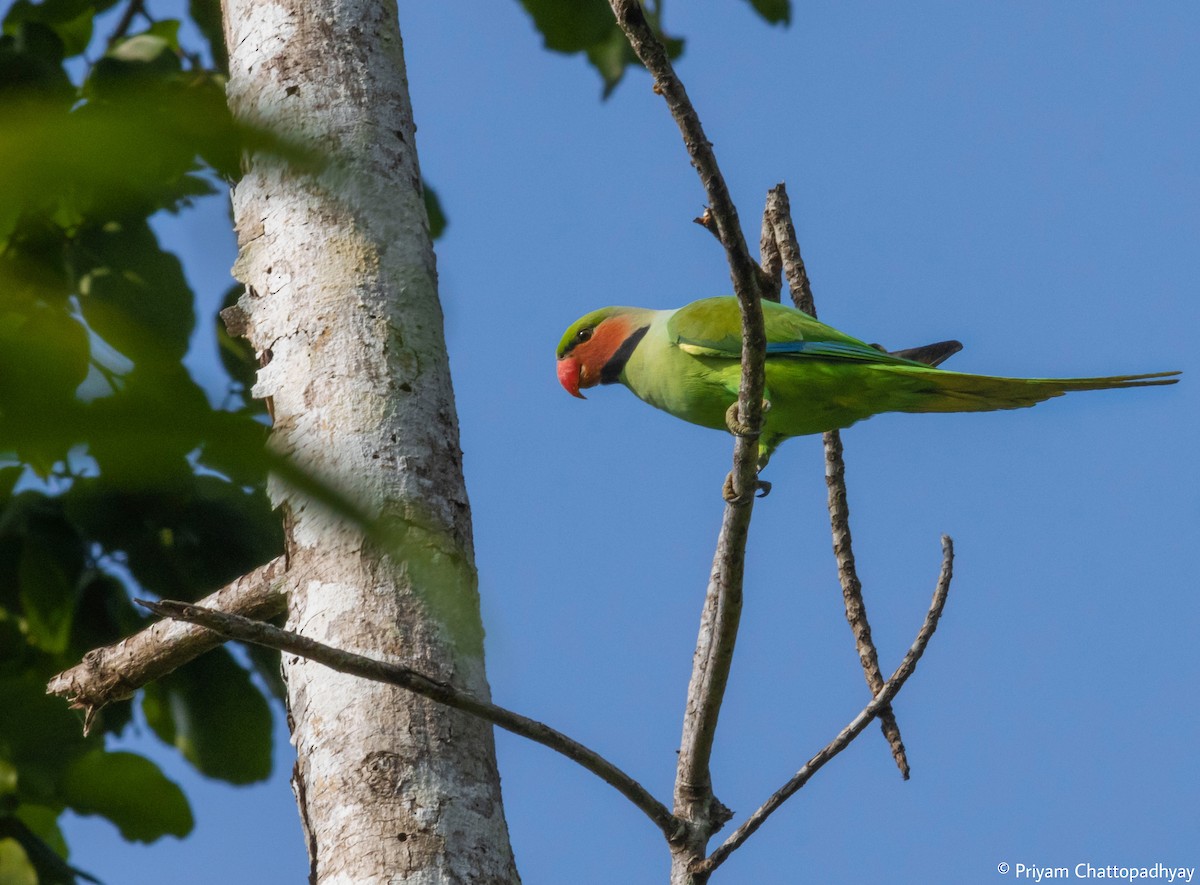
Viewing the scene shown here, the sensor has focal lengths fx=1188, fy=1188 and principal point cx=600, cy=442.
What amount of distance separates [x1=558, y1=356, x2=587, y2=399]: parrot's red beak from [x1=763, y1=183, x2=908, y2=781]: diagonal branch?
2259 millimetres

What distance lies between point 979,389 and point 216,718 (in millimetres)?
2468

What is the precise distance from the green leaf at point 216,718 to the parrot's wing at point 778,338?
1987 mm

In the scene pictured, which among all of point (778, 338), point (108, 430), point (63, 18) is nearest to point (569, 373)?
point (778, 338)

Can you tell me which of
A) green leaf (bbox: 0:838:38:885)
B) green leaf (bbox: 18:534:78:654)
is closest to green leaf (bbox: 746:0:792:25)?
green leaf (bbox: 18:534:78:654)

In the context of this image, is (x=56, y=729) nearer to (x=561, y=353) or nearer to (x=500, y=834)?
(x=500, y=834)

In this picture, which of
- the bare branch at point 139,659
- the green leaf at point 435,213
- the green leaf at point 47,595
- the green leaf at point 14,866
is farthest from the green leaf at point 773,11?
the green leaf at point 14,866

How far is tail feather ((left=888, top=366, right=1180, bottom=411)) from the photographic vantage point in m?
3.43

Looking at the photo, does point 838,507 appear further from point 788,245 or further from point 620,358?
point 620,358

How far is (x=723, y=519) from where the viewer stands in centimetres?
229

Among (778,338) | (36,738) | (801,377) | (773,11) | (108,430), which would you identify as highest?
(773,11)

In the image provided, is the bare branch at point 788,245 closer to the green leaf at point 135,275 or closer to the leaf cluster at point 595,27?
the leaf cluster at point 595,27

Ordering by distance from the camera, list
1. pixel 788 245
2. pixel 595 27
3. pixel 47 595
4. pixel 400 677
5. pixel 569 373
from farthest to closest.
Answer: pixel 569 373
pixel 595 27
pixel 788 245
pixel 47 595
pixel 400 677

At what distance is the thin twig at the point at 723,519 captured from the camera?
5.37ft

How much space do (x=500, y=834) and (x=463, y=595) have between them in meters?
1.55
